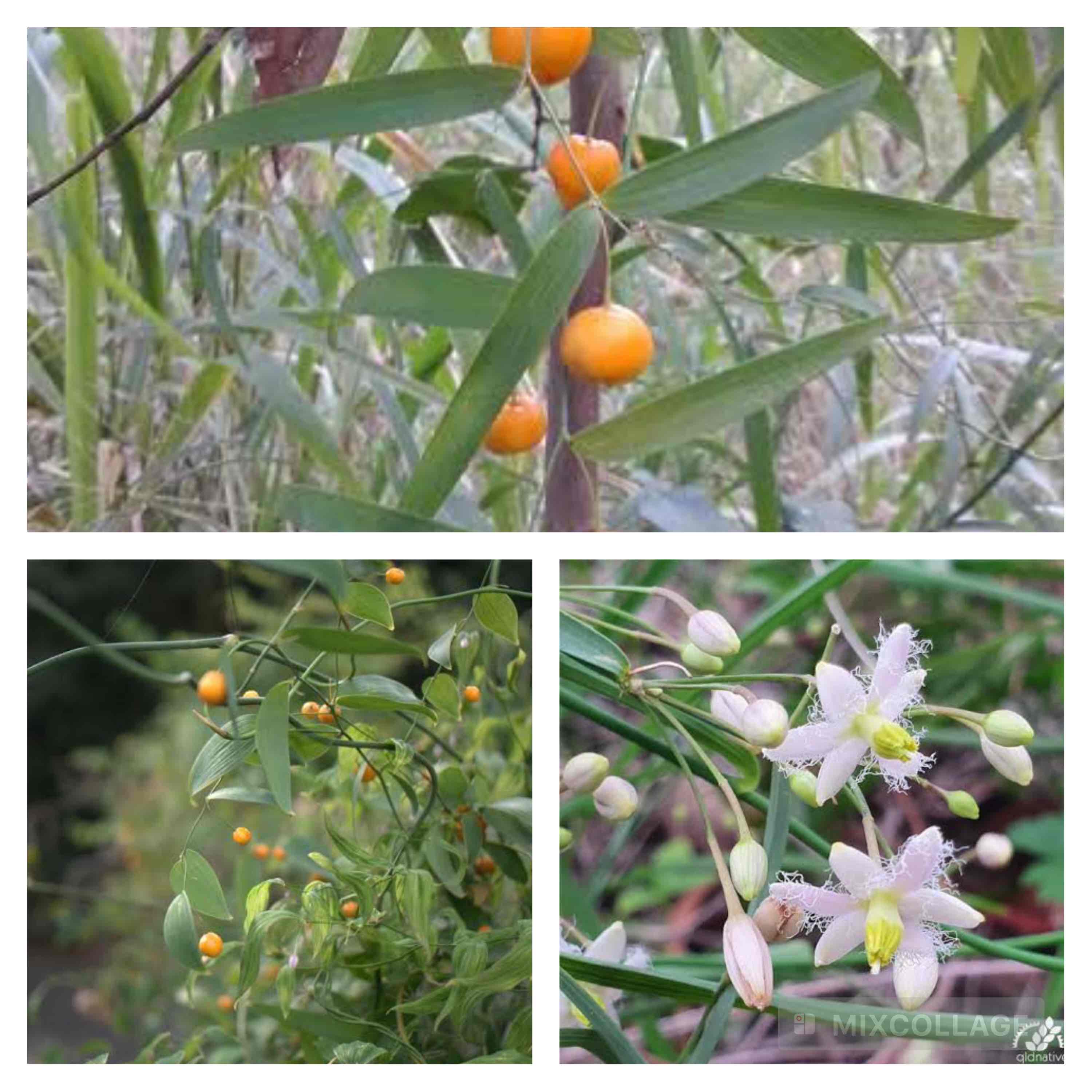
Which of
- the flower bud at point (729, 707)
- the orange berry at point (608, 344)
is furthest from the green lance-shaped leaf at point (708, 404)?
the flower bud at point (729, 707)

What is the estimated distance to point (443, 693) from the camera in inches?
29.3

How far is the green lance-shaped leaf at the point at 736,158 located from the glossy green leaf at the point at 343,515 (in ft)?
0.60

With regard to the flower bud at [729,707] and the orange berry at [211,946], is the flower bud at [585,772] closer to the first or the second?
the flower bud at [729,707]

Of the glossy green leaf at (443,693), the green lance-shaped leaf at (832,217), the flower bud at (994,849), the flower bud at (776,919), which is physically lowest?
the flower bud at (776,919)

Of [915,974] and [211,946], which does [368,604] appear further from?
[915,974]

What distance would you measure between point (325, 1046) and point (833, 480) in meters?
0.53

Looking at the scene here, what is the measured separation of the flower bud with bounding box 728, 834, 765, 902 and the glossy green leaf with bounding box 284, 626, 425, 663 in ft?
0.64

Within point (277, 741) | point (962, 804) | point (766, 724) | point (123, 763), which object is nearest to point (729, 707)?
Result: point (766, 724)

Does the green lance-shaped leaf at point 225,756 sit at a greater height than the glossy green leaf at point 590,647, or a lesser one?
lesser

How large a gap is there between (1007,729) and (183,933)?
0.43 m

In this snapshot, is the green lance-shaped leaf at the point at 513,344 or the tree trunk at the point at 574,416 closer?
the green lance-shaped leaf at the point at 513,344

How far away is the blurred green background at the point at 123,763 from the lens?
2.44 ft

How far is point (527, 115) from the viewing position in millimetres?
910
